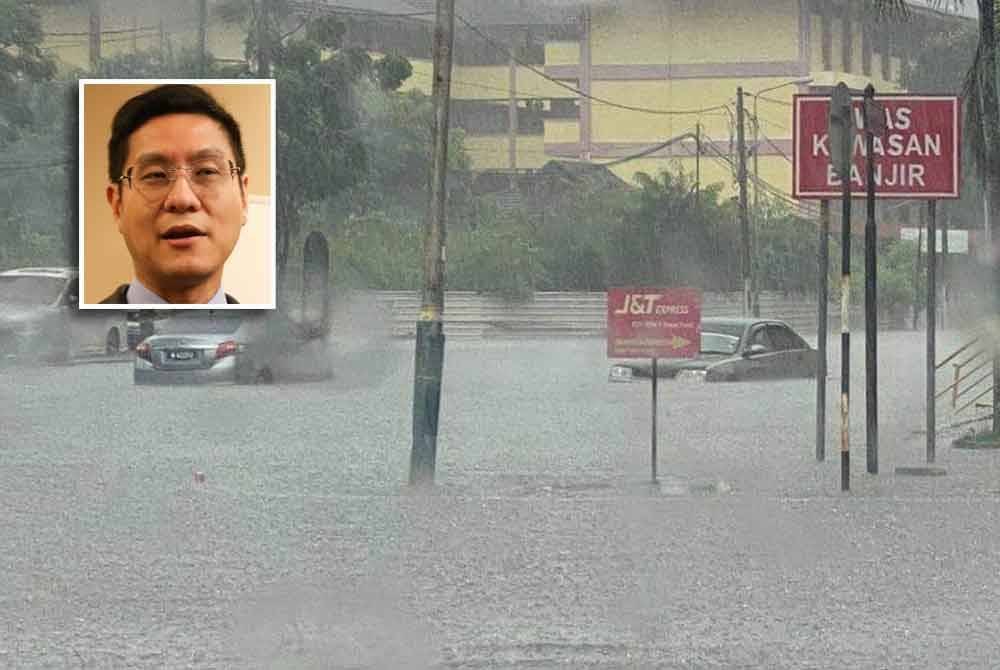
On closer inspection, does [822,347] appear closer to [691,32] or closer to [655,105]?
[691,32]

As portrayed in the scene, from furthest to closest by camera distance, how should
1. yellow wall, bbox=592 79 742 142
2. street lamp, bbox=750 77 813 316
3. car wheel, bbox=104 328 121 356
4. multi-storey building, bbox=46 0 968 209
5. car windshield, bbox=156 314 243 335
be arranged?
street lamp, bbox=750 77 813 316 → yellow wall, bbox=592 79 742 142 → car wheel, bbox=104 328 121 356 → multi-storey building, bbox=46 0 968 209 → car windshield, bbox=156 314 243 335

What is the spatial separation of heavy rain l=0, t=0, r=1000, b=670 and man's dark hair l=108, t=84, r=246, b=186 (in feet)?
0.29

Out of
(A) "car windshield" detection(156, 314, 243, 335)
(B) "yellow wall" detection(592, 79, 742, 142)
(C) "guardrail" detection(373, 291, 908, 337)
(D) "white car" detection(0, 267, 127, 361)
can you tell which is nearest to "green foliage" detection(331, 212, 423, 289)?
(C) "guardrail" detection(373, 291, 908, 337)

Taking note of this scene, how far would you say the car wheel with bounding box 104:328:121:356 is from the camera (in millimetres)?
39694

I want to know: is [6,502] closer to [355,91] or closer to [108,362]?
[108,362]

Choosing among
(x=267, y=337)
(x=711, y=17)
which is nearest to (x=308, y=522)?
(x=267, y=337)

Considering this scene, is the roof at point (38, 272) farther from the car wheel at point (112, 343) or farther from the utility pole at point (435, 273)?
the utility pole at point (435, 273)

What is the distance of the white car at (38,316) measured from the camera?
120ft

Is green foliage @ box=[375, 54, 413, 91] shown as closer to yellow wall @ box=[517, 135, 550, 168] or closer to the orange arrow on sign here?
yellow wall @ box=[517, 135, 550, 168]

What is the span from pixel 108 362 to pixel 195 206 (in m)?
20.3

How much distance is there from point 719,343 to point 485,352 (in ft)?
51.0

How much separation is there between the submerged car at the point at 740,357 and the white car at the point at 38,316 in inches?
362

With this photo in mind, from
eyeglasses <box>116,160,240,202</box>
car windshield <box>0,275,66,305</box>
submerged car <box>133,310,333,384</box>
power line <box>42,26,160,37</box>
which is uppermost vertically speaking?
power line <box>42,26,160,37</box>

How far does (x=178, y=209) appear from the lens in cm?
1884
